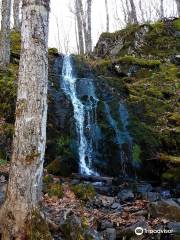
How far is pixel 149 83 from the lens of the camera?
13.8 metres

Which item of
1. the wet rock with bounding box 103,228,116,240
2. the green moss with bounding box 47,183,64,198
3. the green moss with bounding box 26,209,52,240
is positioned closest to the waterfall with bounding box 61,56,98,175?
the green moss with bounding box 47,183,64,198

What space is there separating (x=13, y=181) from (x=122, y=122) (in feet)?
21.9

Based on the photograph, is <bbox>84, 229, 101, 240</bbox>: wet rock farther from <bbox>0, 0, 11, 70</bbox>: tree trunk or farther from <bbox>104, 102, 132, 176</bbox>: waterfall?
<bbox>0, 0, 11, 70</bbox>: tree trunk

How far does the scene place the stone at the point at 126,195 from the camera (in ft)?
25.5

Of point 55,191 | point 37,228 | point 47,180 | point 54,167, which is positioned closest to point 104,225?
point 55,191

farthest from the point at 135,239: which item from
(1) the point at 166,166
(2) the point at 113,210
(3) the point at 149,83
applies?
(3) the point at 149,83

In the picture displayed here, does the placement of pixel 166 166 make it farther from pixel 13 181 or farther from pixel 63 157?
pixel 13 181

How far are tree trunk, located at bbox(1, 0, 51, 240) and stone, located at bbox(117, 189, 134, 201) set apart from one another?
351 cm

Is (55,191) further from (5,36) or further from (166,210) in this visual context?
(5,36)

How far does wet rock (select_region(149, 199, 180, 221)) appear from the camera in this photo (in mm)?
6148

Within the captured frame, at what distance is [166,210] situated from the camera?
627 centimetres

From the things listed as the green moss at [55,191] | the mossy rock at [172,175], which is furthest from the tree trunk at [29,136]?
the mossy rock at [172,175]

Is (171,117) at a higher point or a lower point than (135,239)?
higher

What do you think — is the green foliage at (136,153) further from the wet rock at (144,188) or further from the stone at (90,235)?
the stone at (90,235)
